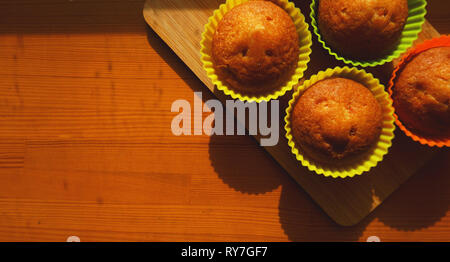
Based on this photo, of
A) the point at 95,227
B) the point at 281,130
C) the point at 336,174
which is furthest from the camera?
the point at 95,227

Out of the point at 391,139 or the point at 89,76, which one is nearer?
the point at 391,139

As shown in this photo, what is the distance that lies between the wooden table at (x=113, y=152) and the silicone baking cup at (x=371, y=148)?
0.19 metres

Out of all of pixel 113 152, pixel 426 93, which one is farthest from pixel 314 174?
pixel 113 152

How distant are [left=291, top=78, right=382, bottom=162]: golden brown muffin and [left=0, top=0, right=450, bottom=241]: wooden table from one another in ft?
0.87

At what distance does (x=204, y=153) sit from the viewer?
1308 millimetres

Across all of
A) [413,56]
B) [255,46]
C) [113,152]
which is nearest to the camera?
[255,46]

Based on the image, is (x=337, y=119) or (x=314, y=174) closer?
(x=337, y=119)

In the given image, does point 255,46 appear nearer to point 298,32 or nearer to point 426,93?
point 298,32

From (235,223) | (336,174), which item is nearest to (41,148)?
(235,223)

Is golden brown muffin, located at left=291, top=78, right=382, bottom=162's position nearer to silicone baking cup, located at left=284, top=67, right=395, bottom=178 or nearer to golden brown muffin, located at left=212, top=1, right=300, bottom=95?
silicone baking cup, located at left=284, top=67, right=395, bottom=178

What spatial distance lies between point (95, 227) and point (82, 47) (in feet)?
2.42

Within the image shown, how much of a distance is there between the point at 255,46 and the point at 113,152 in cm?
72

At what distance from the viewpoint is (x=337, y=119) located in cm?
103

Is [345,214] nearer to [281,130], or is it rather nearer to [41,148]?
[281,130]
